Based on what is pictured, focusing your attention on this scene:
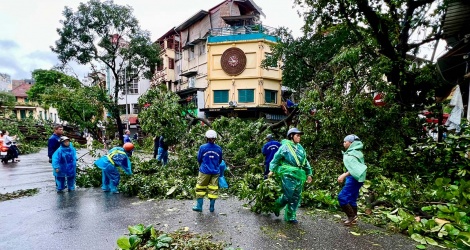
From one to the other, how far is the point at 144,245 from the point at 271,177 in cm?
248

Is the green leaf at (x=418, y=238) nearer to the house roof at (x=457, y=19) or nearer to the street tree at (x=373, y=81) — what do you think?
the street tree at (x=373, y=81)

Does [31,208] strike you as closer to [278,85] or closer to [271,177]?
[271,177]

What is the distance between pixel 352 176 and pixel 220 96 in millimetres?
22054

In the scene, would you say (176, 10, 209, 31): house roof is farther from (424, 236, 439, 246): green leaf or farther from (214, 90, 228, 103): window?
(424, 236, 439, 246): green leaf

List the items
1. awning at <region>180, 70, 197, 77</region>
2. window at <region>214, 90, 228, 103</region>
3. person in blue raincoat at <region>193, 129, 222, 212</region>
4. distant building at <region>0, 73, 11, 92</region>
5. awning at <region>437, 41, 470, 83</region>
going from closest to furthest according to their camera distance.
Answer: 1. person in blue raincoat at <region>193, 129, 222, 212</region>
2. awning at <region>437, 41, 470, 83</region>
3. window at <region>214, 90, 228, 103</region>
4. awning at <region>180, 70, 197, 77</region>
5. distant building at <region>0, 73, 11, 92</region>

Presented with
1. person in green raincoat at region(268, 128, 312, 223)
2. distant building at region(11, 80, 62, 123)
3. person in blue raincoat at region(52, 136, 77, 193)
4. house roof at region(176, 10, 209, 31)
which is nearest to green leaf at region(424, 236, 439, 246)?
person in green raincoat at region(268, 128, 312, 223)

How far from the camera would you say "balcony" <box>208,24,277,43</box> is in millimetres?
24453

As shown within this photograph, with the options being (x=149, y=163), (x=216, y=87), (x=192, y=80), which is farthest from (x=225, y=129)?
(x=192, y=80)

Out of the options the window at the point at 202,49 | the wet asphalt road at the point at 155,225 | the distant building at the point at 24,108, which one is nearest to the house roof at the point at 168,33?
the window at the point at 202,49

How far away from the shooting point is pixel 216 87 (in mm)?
26125

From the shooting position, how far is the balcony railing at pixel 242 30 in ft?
81.0

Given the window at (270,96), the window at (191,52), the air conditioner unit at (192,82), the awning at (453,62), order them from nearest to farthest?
the awning at (453,62) → the window at (270,96) → the air conditioner unit at (192,82) → the window at (191,52)

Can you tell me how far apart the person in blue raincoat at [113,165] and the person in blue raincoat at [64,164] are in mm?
693

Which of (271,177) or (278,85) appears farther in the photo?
(278,85)
